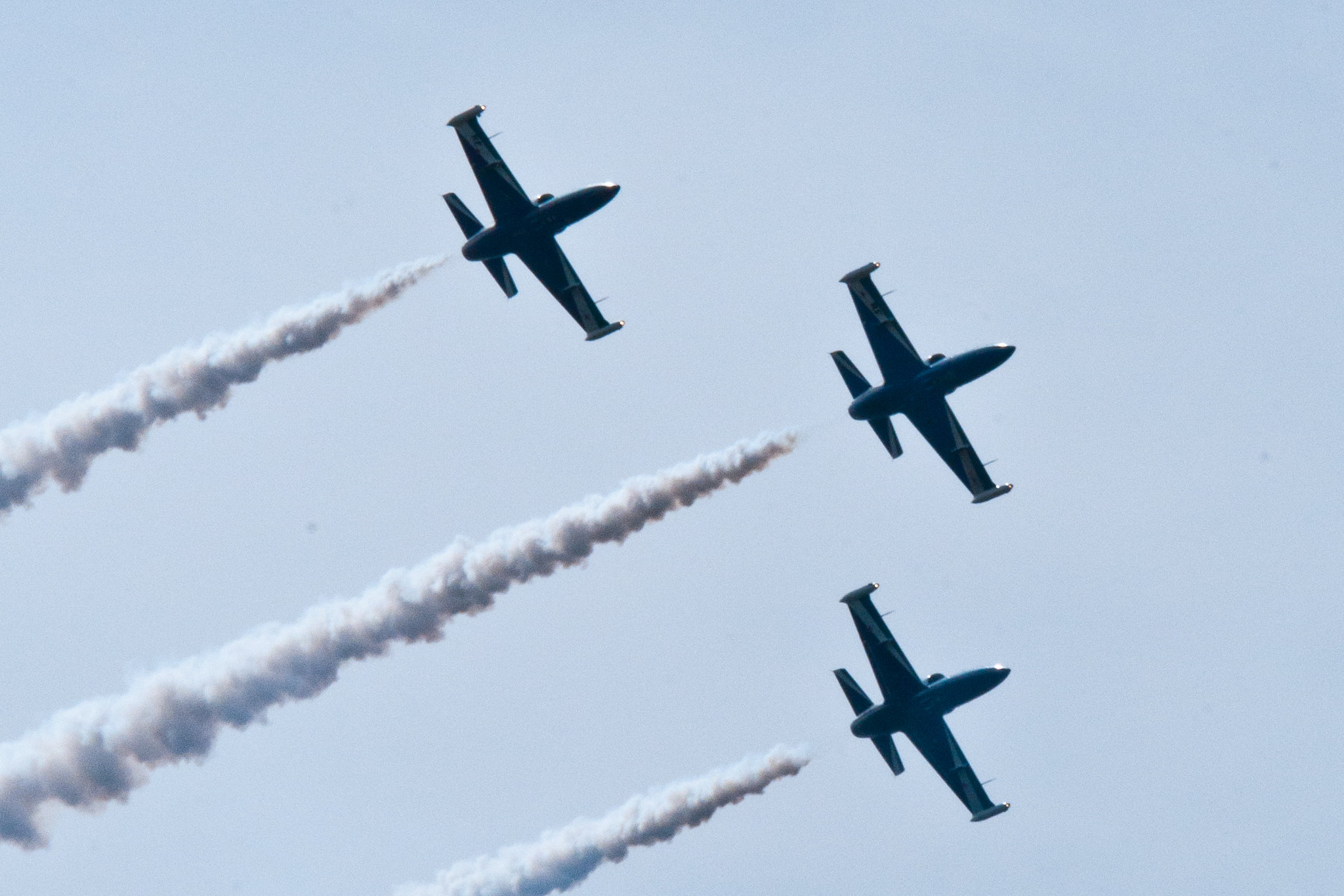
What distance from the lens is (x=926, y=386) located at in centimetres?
7425

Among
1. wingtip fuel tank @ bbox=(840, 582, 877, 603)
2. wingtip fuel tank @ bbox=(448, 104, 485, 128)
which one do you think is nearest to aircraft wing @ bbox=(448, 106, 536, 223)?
wingtip fuel tank @ bbox=(448, 104, 485, 128)

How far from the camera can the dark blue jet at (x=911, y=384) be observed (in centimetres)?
7381

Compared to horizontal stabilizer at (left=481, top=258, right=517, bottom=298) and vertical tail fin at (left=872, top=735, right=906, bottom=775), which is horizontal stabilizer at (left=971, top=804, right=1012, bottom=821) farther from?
horizontal stabilizer at (left=481, top=258, right=517, bottom=298)

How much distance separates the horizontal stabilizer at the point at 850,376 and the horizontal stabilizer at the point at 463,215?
14.4 m

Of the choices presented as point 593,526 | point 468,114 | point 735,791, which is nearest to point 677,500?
point 593,526

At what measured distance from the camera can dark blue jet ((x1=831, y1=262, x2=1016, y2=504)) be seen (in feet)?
242

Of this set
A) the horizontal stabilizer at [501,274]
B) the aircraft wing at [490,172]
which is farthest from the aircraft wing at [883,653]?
the aircraft wing at [490,172]

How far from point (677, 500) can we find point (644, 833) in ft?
41.9

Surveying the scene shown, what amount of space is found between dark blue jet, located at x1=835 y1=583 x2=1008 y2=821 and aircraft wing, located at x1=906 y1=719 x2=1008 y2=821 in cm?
12

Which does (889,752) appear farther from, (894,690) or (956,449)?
(956,449)

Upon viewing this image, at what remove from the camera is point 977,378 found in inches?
2923

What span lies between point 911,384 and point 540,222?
50.2 feet

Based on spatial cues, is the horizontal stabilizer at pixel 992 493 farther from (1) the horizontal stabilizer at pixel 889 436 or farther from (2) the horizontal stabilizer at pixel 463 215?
(2) the horizontal stabilizer at pixel 463 215

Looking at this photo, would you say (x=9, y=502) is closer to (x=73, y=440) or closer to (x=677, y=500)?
(x=73, y=440)
